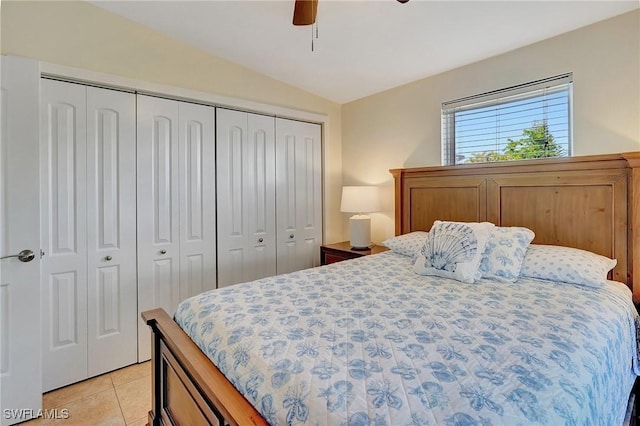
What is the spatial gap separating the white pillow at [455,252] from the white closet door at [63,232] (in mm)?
2300

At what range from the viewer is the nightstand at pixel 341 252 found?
2951 millimetres

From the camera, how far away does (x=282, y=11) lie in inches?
83.2

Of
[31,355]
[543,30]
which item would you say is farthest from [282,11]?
[31,355]

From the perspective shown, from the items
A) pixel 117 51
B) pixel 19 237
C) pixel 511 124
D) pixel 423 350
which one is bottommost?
pixel 423 350

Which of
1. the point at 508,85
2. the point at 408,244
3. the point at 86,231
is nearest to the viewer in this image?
the point at 86,231

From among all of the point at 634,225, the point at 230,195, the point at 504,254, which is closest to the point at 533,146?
the point at 634,225

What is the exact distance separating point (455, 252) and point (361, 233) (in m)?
1.27

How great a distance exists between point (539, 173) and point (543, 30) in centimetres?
93

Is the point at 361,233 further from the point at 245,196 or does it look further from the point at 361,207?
the point at 245,196

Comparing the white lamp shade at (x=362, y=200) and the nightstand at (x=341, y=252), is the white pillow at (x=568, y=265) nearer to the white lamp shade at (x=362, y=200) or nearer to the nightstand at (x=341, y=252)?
the nightstand at (x=341, y=252)

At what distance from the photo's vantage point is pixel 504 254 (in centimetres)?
189

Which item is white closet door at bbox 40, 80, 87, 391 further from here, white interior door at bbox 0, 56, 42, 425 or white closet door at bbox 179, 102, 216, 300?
white closet door at bbox 179, 102, 216, 300

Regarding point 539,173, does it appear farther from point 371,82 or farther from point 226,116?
point 226,116

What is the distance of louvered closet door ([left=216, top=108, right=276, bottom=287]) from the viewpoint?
111 inches
